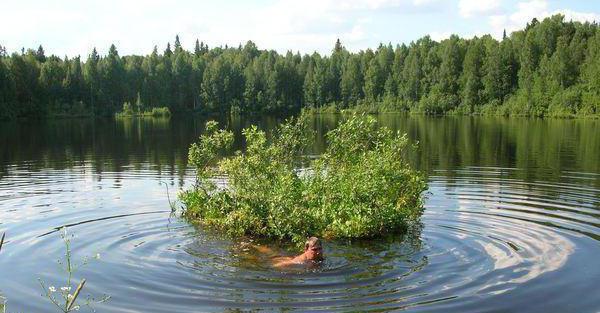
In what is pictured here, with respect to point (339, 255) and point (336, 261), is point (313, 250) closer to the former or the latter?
point (336, 261)

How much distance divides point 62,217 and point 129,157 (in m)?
23.7

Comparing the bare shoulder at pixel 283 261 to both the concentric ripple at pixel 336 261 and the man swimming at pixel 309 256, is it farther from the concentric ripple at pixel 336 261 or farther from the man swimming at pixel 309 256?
the concentric ripple at pixel 336 261

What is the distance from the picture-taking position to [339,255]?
1838cm

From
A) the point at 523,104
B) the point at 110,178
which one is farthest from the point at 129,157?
the point at 523,104

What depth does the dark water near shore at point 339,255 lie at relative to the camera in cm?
1451

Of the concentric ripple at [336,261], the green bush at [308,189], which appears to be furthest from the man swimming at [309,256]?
the green bush at [308,189]

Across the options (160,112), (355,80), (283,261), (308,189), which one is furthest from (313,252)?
(355,80)

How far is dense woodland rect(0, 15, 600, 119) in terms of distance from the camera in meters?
120

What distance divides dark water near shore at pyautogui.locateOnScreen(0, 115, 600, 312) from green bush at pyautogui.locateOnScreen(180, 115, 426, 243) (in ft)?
2.97

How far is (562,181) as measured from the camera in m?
32.6

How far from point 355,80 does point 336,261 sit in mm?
158451

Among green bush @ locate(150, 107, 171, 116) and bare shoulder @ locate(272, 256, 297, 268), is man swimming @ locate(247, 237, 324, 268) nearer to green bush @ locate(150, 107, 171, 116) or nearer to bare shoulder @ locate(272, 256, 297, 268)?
bare shoulder @ locate(272, 256, 297, 268)

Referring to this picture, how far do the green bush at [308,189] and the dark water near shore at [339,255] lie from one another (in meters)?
0.91

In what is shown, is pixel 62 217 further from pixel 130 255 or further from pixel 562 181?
pixel 562 181
